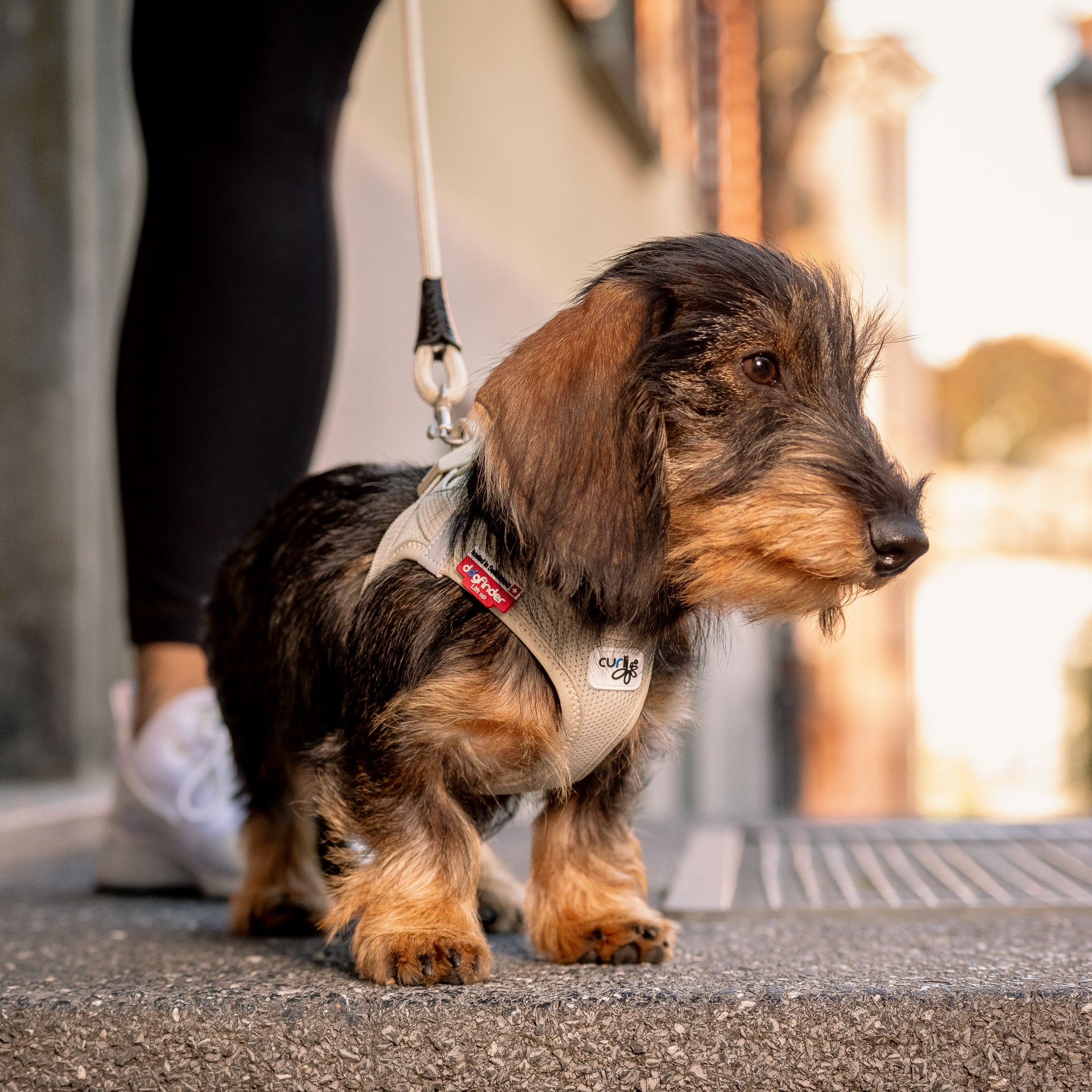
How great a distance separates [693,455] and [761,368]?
15 centimetres

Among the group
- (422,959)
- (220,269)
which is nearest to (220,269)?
(220,269)

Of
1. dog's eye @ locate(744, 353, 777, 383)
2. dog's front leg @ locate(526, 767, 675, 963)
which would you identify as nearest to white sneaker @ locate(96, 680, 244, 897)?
dog's front leg @ locate(526, 767, 675, 963)

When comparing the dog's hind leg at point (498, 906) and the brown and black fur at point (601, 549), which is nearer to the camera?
the brown and black fur at point (601, 549)

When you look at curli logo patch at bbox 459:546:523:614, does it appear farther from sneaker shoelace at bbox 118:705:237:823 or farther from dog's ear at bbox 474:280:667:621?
sneaker shoelace at bbox 118:705:237:823

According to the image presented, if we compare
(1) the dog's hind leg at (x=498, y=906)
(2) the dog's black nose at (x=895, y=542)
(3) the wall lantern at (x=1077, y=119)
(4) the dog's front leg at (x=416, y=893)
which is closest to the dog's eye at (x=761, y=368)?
(2) the dog's black nose at (x=895, y=542)

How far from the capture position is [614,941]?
182 centimetres

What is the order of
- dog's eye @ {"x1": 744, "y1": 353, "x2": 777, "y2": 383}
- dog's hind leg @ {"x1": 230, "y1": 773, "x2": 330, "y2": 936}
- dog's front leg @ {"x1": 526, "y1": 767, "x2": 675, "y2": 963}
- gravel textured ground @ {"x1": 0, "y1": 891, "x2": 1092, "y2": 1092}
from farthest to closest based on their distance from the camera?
dog's hind leg @ {"x1": 230, "y1": 773, "x2": 330, "y2": 936} → dog's front leg @ {"x1": 526, "y1": 767, "x2": 675, "y2": 963} → dog's eye @ {"x1": 744, "y1": 353, "x2": 777, "y2": 383} → gravel textured ground @ {"x1": 0, "y1": 891, "x2": 1092, "y2": 1092}

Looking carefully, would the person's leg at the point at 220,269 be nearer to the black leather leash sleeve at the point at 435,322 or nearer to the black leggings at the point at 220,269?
the black leggings at the point at 220,269

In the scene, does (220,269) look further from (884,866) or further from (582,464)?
(884,866)

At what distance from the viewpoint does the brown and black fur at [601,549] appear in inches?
64.2

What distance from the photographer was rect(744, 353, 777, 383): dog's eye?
5.62 feet

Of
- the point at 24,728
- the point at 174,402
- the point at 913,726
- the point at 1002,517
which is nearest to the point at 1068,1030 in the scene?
the point at 174,402

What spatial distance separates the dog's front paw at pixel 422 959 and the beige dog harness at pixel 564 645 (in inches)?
9.2

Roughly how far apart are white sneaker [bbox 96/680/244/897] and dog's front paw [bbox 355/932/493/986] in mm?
798
